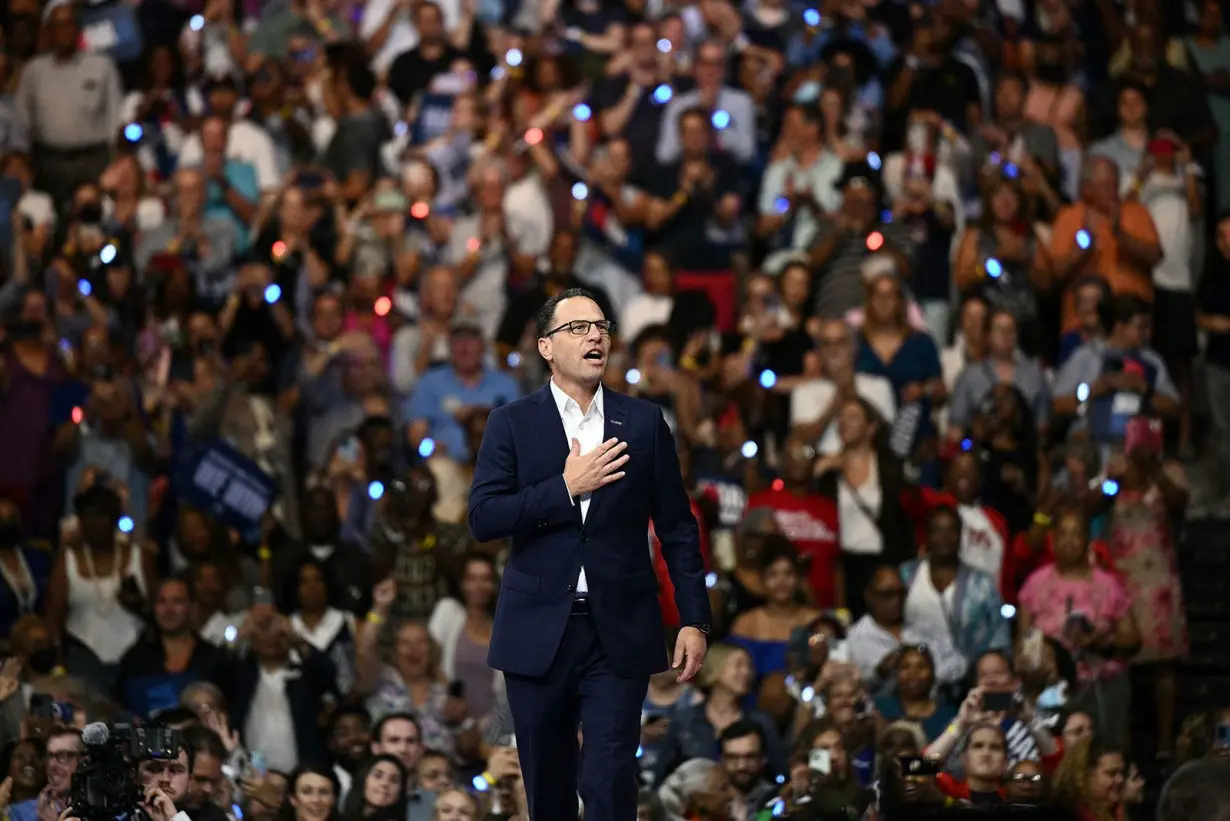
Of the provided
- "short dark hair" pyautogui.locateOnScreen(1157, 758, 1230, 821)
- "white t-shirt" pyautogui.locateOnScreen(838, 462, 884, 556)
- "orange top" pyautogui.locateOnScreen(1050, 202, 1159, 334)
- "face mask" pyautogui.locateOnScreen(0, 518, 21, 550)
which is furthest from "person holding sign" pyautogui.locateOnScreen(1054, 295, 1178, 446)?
"face mask" pyautogui.locateOnScreen(0, 518, 21, 550)

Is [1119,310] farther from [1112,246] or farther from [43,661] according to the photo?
[43,661]

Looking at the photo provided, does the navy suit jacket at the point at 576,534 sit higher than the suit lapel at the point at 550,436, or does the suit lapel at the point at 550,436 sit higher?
the suit lapel at the point at 550,436

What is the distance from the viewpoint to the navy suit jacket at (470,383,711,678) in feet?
23.3

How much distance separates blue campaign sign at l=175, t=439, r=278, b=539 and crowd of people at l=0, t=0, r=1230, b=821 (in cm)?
2

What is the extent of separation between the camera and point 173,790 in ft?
29.6

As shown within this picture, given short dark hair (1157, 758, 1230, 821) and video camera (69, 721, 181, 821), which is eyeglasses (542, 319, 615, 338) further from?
short dark hair (1157, 758, 1230, 821)

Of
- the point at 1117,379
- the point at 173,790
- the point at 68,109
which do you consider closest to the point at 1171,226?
the point at 1117,379

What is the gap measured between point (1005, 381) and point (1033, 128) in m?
2.29

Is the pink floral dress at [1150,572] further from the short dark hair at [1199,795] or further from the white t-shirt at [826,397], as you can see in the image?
the short dark hair at [1199,795]

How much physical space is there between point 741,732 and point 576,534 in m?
3.87

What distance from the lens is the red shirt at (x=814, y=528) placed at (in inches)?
494

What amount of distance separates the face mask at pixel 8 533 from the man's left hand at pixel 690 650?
20.5 feet

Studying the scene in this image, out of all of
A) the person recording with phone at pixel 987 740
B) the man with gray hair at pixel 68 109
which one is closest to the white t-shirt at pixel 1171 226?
the person recording with phone at pixel 987 740

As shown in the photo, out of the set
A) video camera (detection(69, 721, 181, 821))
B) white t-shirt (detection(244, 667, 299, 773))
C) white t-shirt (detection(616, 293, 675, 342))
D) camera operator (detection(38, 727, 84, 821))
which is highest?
video camera (detection(69, 721, 181, 821))
